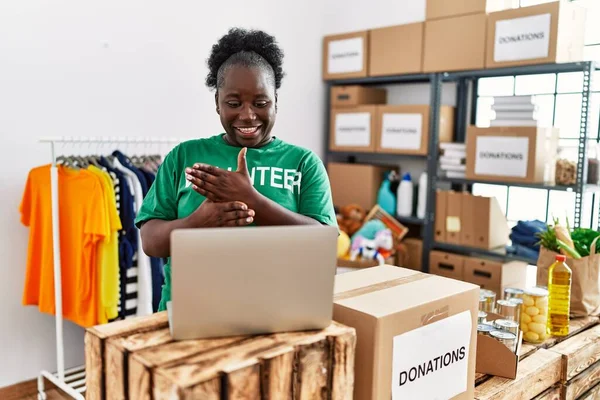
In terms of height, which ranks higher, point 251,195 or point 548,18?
point 548,18

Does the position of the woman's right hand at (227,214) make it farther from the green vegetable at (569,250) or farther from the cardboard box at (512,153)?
the cardboard box at (512,153)

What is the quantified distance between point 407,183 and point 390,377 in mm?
2729

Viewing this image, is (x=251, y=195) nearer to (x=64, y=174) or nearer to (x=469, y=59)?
(x=64, y=174)

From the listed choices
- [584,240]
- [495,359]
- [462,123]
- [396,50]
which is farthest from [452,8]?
[495,359]

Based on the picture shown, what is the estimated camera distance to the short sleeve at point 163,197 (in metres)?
1.12

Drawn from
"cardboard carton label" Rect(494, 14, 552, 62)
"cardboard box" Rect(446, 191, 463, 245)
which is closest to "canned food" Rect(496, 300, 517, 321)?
"cardboard box" Rect(446, 191, 463, 245)

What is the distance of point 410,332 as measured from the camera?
997 mm

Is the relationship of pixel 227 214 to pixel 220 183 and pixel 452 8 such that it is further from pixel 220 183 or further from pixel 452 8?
pixel 452 8

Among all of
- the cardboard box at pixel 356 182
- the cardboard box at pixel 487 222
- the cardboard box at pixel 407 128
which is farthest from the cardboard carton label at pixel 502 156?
the cardboard box at pixel 356 182

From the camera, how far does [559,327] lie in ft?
5.51

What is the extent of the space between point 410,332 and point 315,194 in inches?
13.8

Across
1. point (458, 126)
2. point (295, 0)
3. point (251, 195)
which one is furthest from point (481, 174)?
point (251, 195)

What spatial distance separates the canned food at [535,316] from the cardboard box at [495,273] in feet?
4.74

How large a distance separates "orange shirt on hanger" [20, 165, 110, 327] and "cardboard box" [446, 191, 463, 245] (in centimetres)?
200
